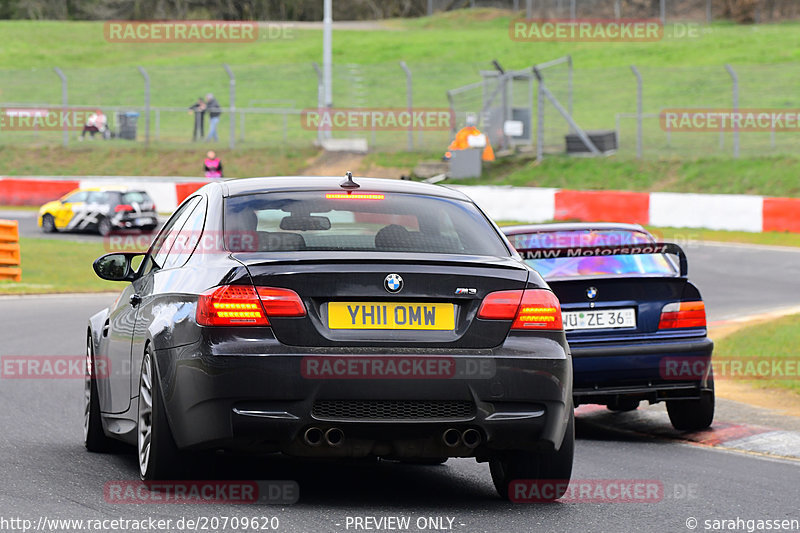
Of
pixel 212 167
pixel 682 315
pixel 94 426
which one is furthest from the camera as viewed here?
pixel 212 167

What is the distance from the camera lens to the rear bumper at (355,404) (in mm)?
5898

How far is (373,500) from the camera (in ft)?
21.4

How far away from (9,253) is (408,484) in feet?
53.0

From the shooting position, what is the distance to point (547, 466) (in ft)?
21.6

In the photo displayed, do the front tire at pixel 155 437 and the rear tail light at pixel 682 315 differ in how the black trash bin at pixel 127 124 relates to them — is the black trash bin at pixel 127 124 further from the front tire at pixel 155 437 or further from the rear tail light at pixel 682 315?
the front tire at pixel 155 437

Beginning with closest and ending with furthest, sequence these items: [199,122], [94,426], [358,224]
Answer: [358,224]
[94,426]
[199,122]

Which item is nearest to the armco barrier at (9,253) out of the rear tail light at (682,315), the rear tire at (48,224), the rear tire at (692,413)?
the rear tire at (48,224)

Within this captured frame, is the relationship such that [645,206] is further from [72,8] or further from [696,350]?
[72,8]

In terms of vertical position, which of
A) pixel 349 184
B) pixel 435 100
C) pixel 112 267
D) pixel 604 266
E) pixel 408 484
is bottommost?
pixel 408 484

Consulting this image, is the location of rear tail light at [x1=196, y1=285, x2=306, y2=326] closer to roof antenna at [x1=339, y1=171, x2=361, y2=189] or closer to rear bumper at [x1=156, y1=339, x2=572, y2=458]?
rear bumper at [x1=156, y1=339, x2=572, y2=458]

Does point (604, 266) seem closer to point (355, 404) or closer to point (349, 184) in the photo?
point (349, 184)

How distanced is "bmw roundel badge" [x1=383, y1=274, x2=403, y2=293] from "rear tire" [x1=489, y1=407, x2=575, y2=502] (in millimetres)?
1099

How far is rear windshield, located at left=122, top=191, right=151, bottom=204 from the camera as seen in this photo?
104ft

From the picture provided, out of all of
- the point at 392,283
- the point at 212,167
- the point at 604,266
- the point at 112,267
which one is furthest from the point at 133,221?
the point at 392,283
